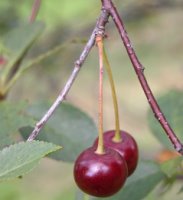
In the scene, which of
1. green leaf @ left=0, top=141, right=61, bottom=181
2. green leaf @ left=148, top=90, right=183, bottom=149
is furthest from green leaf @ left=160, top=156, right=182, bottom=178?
green leaf @ left=0, top=141, right=61, bottom=181

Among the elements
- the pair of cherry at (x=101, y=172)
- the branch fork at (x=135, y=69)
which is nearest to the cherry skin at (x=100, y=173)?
the pair of cherry at (x=101, y=172)

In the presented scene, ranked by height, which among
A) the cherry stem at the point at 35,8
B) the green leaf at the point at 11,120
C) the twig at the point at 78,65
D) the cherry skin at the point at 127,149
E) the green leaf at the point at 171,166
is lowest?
the green leaf at the point at 171,166

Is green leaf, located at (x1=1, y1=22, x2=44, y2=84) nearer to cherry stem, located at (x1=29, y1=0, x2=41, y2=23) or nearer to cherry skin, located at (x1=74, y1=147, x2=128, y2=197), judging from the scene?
cherry stem, located at (x1=29, y1=0, x2=41, y2=23)

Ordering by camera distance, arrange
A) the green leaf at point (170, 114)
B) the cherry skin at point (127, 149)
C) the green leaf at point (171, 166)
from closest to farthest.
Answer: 1. the cherry skin at point (127, 149)
2. the green leaf at point (171, 166)
3. the green leaf at point (170, 114)

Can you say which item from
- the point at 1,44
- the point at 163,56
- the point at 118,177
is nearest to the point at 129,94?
the point at 163,56

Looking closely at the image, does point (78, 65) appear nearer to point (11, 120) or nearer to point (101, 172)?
point (101, 172)

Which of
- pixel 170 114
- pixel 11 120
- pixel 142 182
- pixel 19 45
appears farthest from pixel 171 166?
pixel 19 45

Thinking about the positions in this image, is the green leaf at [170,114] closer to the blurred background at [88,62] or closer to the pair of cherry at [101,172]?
the pair of cherry at [101,172]
